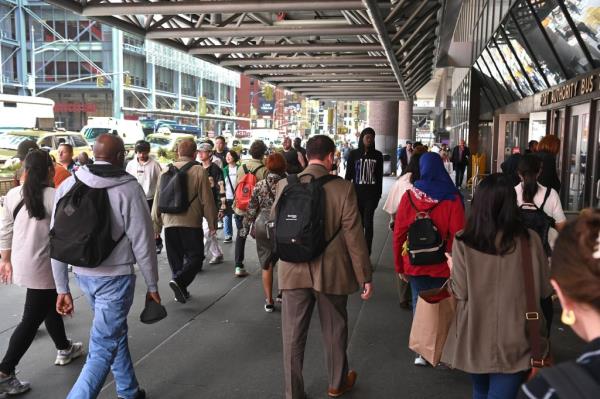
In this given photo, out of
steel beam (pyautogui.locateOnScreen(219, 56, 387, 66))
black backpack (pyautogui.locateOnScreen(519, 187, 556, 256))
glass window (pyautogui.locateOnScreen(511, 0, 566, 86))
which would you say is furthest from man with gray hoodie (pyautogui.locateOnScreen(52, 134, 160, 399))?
glass window (pyautogui.locateOnScreen(511, 0, 566, 86))

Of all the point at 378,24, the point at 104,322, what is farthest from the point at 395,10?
the point at 104,322

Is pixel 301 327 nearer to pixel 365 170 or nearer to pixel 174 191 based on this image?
pixel 174 191

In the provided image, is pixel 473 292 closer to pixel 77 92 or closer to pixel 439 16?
pixel 439 16

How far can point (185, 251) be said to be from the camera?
6.66 metres

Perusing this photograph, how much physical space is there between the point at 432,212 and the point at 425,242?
10.4 inches

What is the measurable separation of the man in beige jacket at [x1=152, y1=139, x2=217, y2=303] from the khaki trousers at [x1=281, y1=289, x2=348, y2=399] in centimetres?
271

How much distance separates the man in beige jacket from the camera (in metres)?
6.50

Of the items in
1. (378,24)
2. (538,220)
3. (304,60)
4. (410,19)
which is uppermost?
(410,19)

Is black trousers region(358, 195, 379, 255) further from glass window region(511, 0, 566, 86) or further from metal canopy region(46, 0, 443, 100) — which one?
glass window region(511, 0, 566, 86)

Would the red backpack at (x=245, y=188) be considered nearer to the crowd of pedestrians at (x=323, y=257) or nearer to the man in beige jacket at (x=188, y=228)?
the man in beige jacket at (x=188, y=228)

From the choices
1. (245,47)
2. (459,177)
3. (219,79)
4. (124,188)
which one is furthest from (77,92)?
(124,188)

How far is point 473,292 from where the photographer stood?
3.04 metres

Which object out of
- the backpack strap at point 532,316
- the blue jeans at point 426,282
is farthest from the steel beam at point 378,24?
the backpack strap at point 532,316

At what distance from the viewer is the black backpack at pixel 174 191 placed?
641 cm
